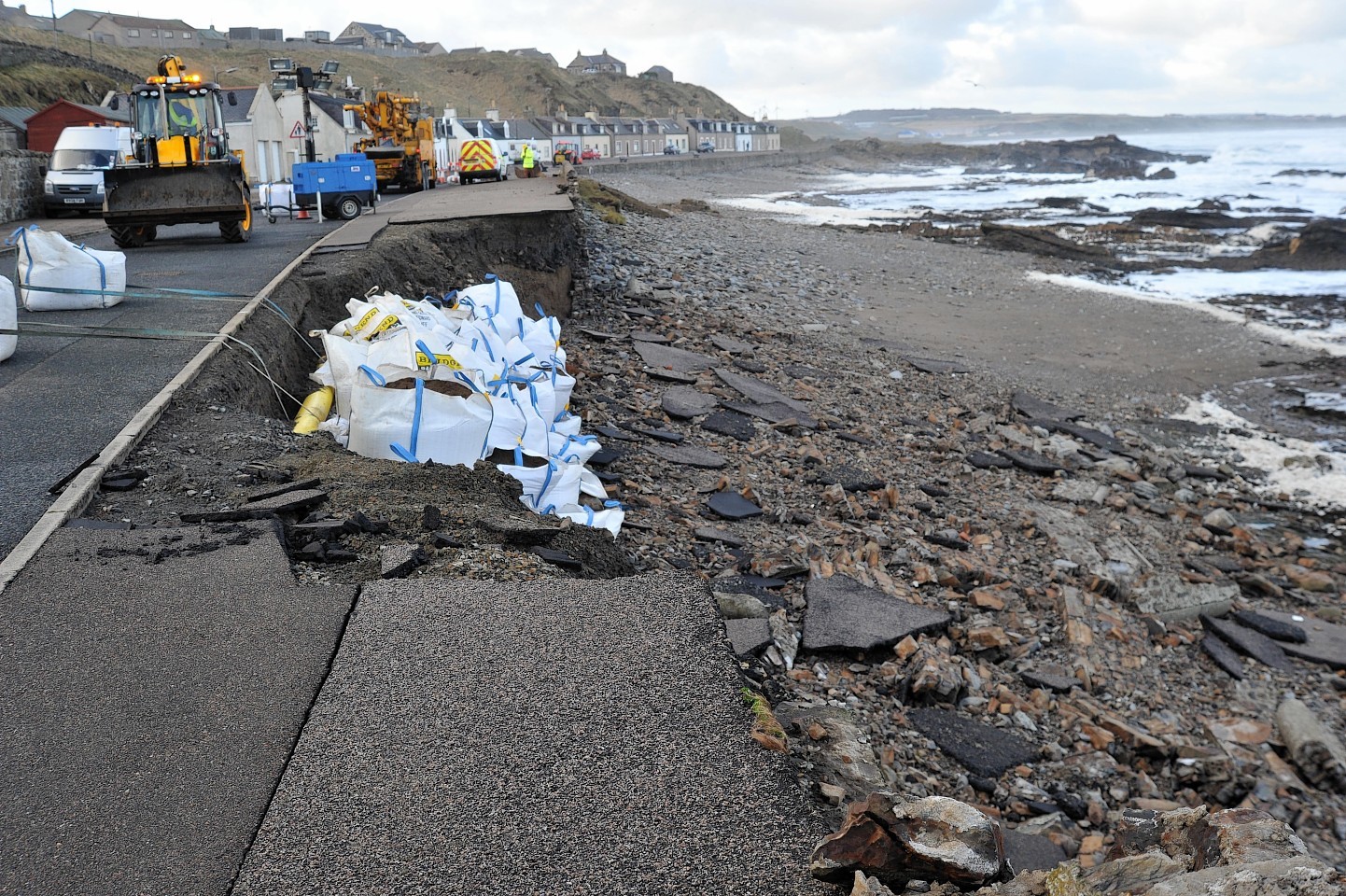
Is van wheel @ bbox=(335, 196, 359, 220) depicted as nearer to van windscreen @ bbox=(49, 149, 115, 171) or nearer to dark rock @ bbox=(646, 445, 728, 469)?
van windscreen @ bbox=(49, 149, 115, 171)

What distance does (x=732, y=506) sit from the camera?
765 cm

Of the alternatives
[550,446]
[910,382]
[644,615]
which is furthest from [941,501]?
[644,615]

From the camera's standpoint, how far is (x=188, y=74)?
49.9ft

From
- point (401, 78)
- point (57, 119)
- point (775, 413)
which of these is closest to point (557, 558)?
point (775, 413)

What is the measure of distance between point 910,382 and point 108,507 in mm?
9579

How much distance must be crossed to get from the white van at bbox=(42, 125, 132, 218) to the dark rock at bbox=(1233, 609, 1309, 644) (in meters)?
20.5

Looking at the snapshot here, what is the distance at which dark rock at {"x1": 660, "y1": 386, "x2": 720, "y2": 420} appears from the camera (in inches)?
389

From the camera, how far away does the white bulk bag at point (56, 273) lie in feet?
29.3

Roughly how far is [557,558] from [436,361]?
2213 millimetres

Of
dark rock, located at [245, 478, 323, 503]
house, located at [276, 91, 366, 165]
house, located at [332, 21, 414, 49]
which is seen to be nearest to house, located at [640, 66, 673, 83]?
house, located at [332, 21, 414, 49]

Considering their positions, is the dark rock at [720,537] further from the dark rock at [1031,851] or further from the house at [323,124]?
the house at [323,124]

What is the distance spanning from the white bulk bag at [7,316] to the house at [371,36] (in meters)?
126

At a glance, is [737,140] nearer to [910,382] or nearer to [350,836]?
[910,382]

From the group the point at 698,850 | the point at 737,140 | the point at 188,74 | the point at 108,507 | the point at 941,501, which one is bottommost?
the point at 941,501
